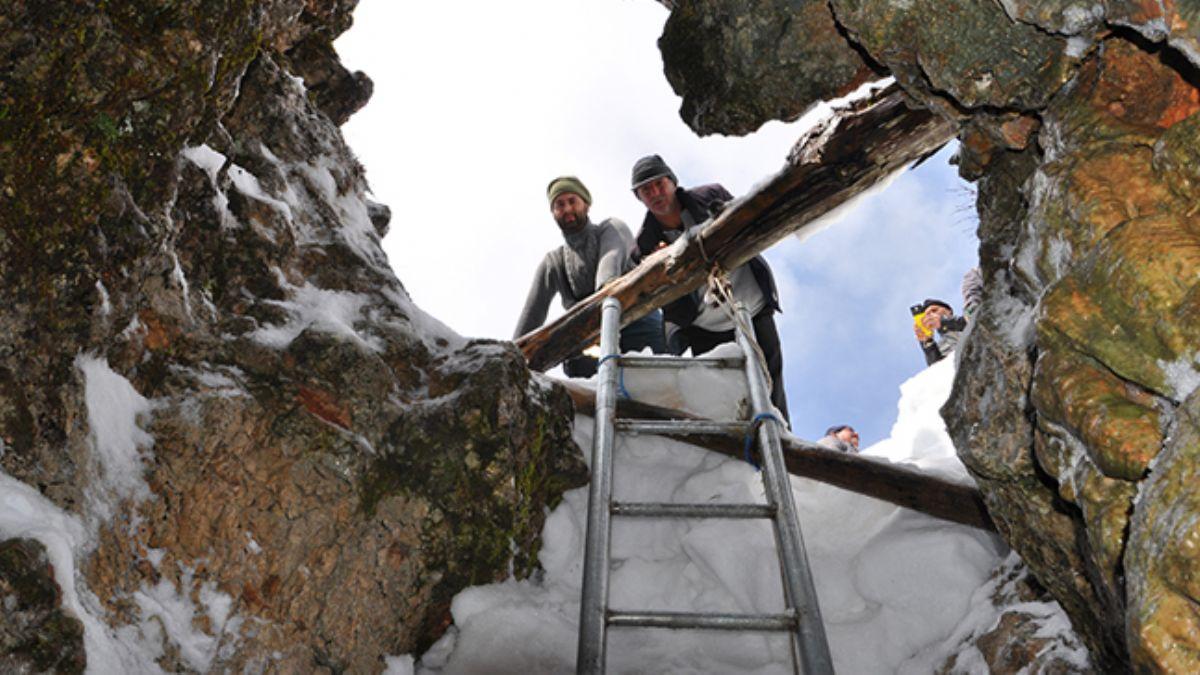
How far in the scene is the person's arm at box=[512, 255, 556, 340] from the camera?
257 inches

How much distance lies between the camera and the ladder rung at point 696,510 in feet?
9.89

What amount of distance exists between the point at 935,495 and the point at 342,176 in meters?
3.33

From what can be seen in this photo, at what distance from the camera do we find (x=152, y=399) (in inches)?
102

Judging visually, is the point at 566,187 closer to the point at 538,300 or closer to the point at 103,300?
the point at 538,300

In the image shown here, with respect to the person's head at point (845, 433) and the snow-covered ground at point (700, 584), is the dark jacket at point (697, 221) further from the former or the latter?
the person's head at point (845, 433)

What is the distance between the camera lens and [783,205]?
467cm

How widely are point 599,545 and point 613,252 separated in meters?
3.48

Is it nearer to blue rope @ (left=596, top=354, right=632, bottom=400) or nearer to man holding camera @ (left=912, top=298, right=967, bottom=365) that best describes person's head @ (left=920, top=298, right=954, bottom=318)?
man holding camera @ (left=912, top=298, right=967, bottom=365)

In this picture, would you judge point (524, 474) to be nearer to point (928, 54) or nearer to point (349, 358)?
point (349, 358)

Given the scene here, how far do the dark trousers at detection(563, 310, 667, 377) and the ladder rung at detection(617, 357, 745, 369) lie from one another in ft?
6.56

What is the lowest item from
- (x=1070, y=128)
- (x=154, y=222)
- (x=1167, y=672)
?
(x=1167, y=672)

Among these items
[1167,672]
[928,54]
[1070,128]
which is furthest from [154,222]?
Result: [1167,672]

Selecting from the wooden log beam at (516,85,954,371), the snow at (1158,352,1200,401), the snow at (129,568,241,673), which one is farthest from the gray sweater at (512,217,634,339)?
the snow at (1158,352,1200,401)

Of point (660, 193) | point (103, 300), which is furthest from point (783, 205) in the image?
point (103, 300)
